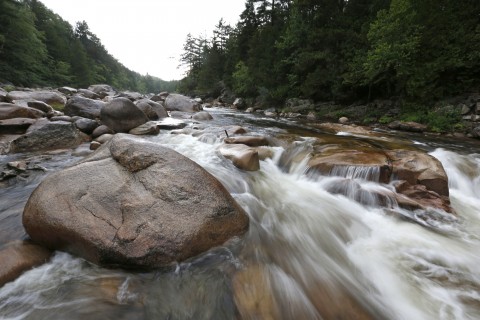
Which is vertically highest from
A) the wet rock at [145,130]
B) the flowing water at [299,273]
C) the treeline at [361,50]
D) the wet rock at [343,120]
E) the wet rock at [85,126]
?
the treeline at [361,50]

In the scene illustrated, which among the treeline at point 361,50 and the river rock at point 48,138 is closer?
the river rock at point 48,138

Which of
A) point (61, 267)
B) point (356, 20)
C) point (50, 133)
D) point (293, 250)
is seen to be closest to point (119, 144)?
point (61, 267)

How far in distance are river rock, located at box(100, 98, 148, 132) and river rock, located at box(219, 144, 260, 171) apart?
4.12 m

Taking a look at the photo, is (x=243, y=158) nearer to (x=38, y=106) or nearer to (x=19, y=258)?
(x=19, y=258)

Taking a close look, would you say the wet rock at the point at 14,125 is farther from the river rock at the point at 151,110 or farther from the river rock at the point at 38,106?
the river rock at the point at 151,110

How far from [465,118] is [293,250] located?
12.5m

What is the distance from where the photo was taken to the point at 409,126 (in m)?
11.0

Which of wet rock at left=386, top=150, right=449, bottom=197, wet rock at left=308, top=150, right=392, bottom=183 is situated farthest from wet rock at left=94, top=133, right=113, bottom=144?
wet rock at left=386, top=150, right=449, bottom=197

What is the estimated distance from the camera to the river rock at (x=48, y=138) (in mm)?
5941

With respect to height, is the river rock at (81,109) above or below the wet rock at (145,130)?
above

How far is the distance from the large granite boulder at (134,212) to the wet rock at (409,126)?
11.1 meters

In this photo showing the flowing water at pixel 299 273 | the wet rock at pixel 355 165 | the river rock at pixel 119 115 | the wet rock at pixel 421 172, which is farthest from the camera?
the river rock at pixel 119 115

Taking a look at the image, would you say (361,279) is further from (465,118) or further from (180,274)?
(465,118)

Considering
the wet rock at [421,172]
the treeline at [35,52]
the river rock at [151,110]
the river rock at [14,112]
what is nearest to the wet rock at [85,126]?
the river rock at [14,112]
